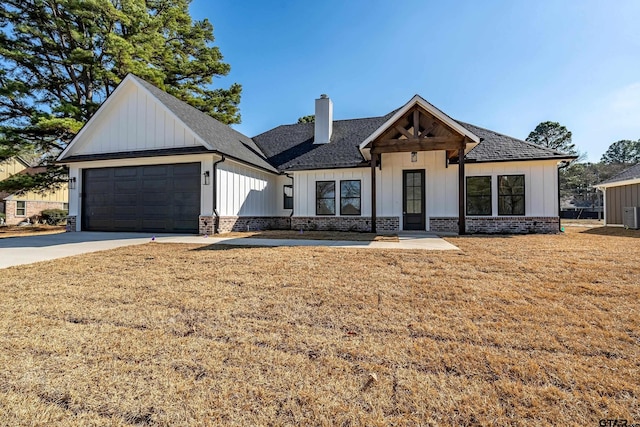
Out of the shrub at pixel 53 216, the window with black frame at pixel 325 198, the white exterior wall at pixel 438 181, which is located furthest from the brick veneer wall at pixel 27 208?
the window with black frame at pixel 325 198

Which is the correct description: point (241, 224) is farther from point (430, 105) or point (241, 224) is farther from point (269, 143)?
point (430, 105)

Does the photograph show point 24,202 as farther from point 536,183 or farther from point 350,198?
point 536,183

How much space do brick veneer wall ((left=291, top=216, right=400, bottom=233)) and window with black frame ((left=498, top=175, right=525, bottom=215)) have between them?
13.4 ft

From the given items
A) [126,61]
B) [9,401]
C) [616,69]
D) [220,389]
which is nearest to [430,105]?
[616,69]

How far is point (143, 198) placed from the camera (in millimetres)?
12055

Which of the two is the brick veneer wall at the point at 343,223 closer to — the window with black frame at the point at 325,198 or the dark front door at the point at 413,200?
the window with black frame at the point at 325,198

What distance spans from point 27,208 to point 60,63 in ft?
46.1

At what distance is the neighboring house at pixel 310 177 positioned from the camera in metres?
11.1

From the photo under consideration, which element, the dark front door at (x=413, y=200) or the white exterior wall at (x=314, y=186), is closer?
the dark front door at (x=413, y=200)

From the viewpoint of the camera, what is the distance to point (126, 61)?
58.3 feet

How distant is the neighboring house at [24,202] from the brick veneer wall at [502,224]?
26.2 m

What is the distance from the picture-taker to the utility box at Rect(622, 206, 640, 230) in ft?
43.8

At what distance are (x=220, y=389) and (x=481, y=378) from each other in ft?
5.78

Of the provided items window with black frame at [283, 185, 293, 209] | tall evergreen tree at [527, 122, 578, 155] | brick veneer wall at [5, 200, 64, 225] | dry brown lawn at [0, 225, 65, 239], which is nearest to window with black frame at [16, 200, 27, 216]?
brick veneer wall at [5, 200, 64, 225]
